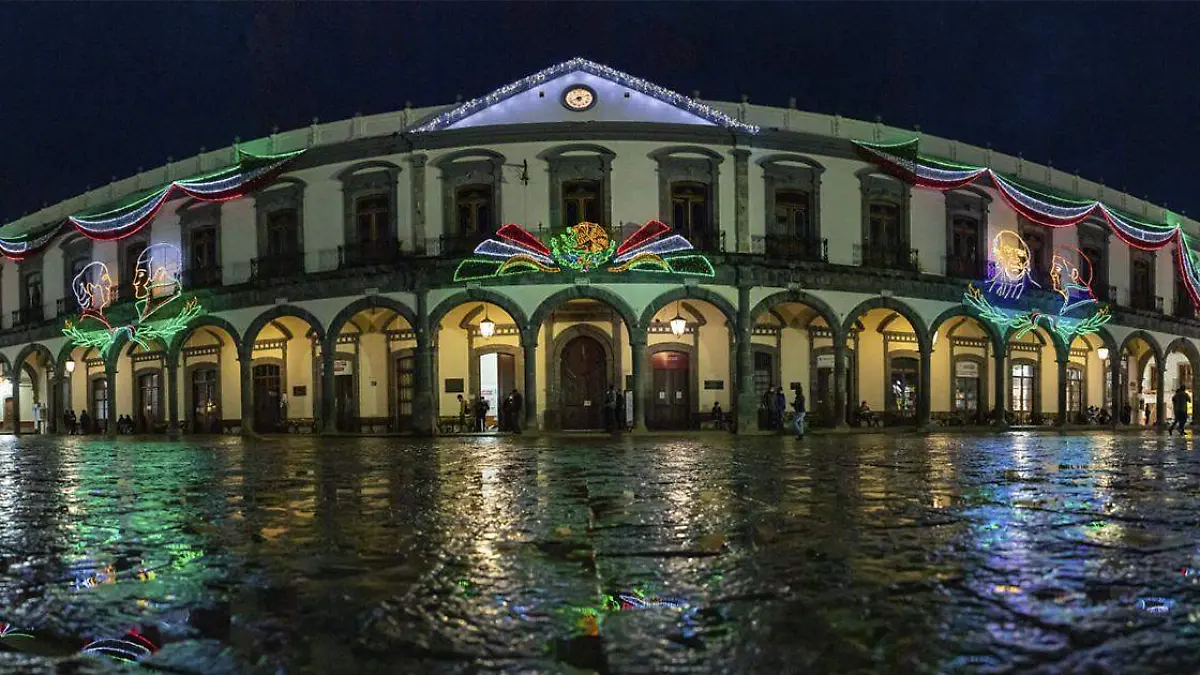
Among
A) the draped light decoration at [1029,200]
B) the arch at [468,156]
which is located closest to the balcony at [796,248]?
the draped light decoration at [1029,200]

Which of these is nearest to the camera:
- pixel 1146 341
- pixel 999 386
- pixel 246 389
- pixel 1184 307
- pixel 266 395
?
pixel 999 386

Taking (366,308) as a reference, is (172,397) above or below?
below

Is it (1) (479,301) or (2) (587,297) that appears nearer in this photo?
(2) (587,297)

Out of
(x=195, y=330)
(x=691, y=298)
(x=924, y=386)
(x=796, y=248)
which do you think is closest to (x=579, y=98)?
(x=691, y=298)

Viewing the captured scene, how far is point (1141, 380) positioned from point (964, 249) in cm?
1314

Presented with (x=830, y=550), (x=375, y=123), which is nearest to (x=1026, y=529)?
(x=830, y=550)

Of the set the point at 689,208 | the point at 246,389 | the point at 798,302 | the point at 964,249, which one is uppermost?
the point at 689,208

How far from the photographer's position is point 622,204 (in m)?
26.2

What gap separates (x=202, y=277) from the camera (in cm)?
3041

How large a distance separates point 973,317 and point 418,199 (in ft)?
55.4

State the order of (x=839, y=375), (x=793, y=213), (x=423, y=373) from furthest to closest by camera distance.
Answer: (x=793, y=213) → (x=839, y=375) → (x=423, y=373)

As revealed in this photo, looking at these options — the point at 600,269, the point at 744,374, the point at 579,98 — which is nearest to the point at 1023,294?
the point at 744,374

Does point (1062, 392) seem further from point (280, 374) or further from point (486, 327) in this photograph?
point (280, 374)

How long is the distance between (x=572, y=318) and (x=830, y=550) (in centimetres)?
2354
